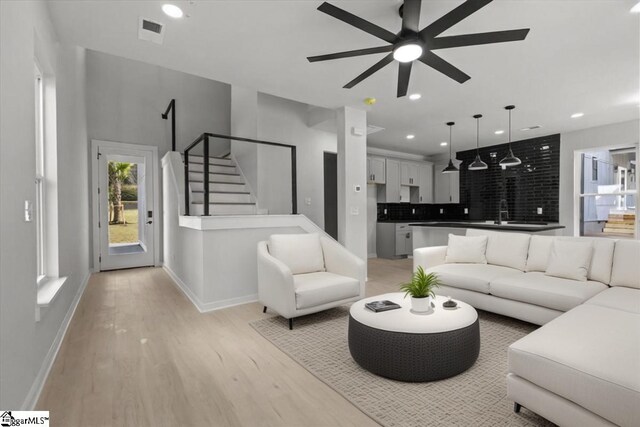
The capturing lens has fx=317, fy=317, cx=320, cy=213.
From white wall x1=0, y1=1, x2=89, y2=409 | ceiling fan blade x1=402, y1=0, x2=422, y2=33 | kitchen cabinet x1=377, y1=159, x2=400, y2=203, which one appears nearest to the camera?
white wall x1=0, y1=1, x2=89, y2=409

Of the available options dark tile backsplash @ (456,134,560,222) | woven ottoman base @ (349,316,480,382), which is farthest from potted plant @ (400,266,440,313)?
dark tile backsplash @ (456,134,560,222)

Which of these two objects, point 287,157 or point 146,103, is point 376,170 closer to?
point 287,157

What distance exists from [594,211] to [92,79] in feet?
32.4

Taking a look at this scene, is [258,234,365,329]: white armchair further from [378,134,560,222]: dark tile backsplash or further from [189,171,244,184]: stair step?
[378,134,560,222]: dark tile backsplash

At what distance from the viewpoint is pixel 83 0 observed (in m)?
2.40

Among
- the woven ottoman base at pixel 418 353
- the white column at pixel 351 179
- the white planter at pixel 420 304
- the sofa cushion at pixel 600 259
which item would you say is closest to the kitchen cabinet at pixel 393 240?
the white column at pixel 351 179

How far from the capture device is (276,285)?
3.13 metres

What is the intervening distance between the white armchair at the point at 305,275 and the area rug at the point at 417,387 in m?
0.29

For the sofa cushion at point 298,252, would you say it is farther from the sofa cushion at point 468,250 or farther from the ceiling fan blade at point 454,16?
the ceiling fan blade at point 454,16

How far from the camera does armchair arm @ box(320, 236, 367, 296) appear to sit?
11.4 ft

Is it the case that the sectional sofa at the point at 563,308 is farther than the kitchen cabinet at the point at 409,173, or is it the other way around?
the kitchen cabinet at the point at 409,173

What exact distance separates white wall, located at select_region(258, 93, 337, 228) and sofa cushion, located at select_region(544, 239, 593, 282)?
368 cm

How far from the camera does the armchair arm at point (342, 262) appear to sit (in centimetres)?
347

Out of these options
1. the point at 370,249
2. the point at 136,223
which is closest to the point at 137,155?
the point at 136,223
